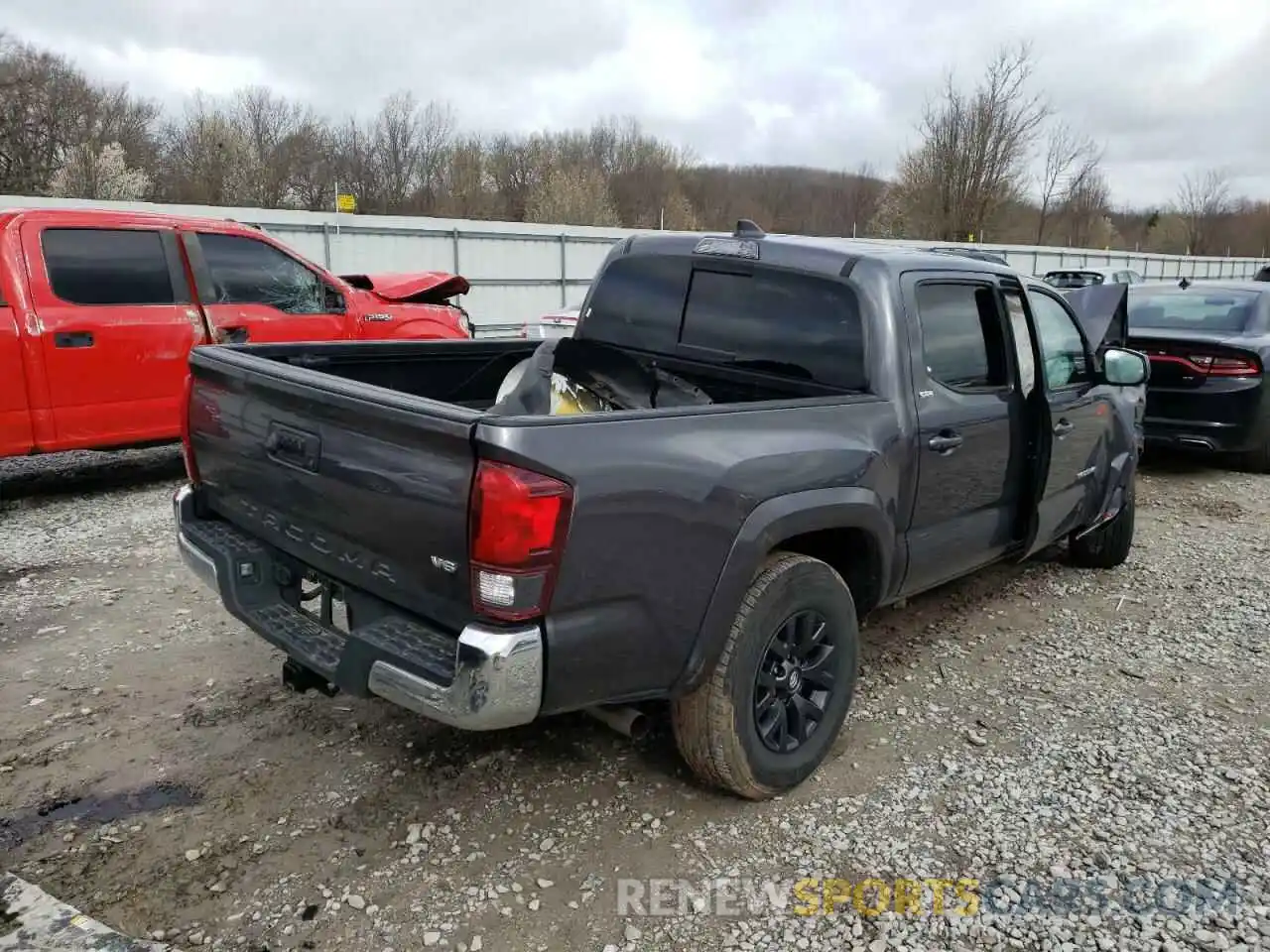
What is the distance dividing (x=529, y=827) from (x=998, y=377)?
105 inches

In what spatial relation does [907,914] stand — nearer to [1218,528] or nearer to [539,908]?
[539,908]

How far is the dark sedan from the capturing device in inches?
296

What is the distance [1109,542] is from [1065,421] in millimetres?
1534

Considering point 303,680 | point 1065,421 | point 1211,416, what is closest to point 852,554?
point 1065,421

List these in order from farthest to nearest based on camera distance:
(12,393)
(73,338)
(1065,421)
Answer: (73,338) < (12,393) < (1065,421)

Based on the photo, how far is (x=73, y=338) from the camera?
5.98 m

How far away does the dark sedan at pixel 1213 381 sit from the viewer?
7.52m

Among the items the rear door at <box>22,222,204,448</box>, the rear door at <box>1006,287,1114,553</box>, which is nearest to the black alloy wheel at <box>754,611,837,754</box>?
the rear door at <box>1006,287,1114,553</box>

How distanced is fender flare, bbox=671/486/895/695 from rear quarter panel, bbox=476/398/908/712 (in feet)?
0.08

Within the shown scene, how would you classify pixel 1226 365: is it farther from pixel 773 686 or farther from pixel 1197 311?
pixel 773 686

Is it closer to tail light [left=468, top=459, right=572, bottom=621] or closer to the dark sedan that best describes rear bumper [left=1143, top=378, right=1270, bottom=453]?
the dark sedan

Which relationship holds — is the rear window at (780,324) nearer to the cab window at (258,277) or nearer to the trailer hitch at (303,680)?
the trailer hitch at (303,680)

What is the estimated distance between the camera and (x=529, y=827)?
2.92 metres

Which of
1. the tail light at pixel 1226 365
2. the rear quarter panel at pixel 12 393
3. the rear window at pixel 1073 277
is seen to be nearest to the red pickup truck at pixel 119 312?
the rear quarter panel at pixel 12 393
